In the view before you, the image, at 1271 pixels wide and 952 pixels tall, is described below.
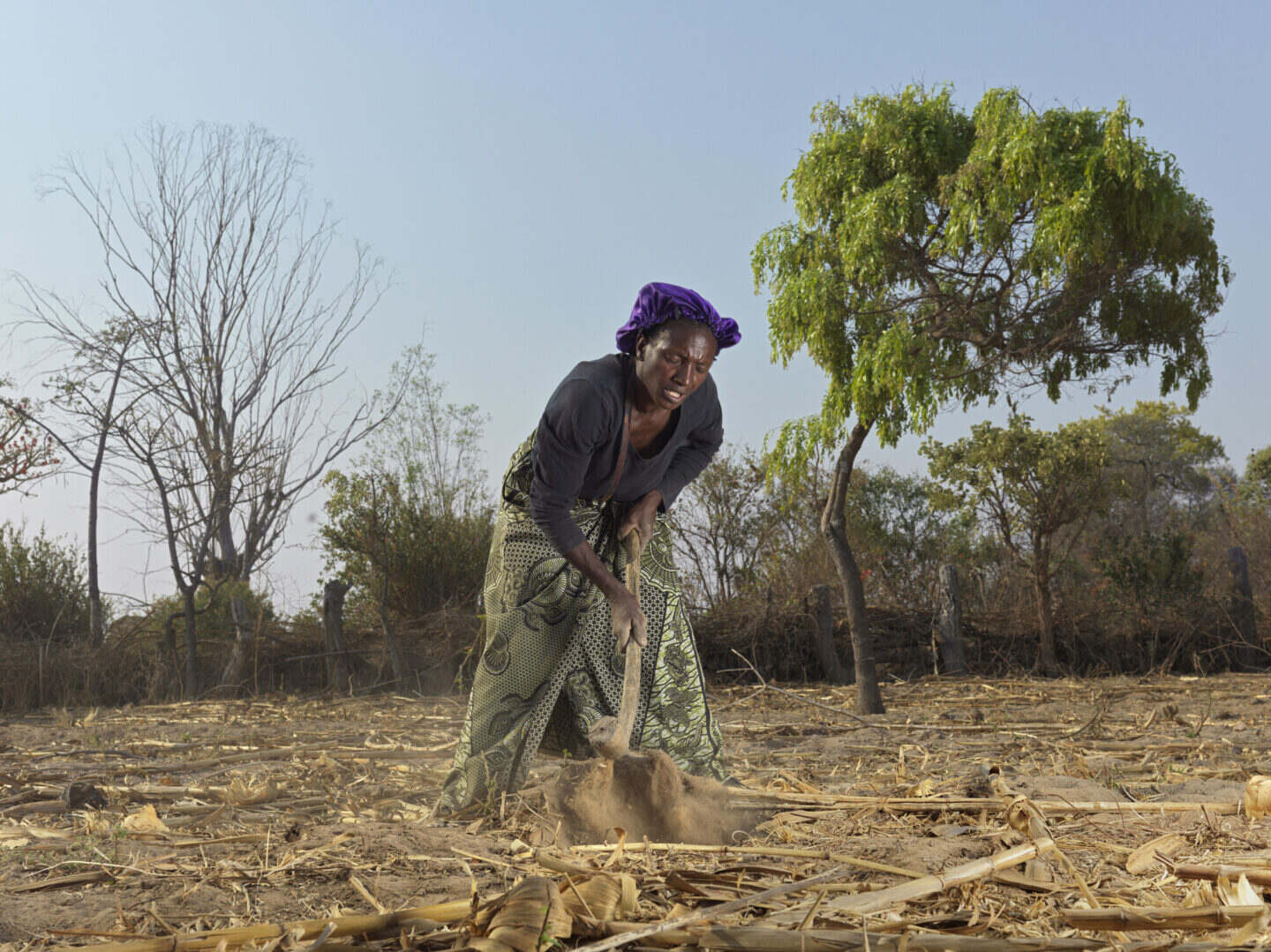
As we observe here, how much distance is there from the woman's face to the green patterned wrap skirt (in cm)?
61

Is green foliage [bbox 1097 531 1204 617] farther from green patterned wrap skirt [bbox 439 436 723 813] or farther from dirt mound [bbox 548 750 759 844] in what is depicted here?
dirt mound [bbox 548 750 759 844]

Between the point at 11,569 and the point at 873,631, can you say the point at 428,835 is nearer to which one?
the point at 873,631

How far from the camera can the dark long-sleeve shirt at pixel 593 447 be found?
294cm

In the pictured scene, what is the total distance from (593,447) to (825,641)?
689cm

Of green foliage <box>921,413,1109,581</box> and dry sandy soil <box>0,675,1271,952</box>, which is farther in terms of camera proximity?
green foliage <box>921,413,1109,581</box>

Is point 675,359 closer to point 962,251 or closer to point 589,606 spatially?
point 589,606

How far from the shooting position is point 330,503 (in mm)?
11602

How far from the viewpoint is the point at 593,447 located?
3.07 meters

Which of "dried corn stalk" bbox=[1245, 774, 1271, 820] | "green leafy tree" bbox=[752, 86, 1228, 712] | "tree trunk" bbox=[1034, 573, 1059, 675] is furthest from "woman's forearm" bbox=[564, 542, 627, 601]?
"tree trunk" bbox=[1034, 573, 1059, 675]

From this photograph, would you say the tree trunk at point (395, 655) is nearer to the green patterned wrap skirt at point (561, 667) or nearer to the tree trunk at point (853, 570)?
the tree trunk at point (853, 570)

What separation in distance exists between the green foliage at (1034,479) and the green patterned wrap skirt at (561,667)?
6992 mm

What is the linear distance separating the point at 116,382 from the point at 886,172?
8837 mm

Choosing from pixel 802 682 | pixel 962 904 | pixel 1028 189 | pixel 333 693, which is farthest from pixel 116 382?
pixel 962 904

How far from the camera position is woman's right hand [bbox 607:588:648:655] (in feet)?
9.89
